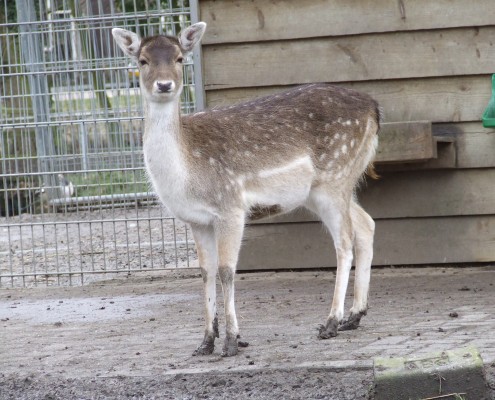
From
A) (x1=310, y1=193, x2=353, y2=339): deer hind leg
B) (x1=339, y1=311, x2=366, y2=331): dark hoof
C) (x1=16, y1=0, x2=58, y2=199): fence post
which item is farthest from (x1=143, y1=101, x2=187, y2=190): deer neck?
(x1=16, y1=0, x2=58, y2=199): fence post

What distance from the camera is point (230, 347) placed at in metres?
5.27

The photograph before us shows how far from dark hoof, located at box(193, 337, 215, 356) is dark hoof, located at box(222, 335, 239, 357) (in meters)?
0.10

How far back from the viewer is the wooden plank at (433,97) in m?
7.67

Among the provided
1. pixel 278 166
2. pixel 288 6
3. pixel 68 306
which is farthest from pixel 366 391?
pixel 288 6

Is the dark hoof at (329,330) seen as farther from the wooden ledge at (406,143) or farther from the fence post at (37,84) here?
the fence post at (37,84)

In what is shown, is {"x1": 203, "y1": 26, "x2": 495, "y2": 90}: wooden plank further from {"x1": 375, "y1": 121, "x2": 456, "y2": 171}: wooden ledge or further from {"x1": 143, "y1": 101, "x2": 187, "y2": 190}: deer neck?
{"x1": 143, "y1": 101, "x2": 187, "y2": 190}: deer neck

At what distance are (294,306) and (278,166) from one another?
121cm

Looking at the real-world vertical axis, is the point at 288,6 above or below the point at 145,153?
above

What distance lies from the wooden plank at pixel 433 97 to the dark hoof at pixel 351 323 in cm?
228

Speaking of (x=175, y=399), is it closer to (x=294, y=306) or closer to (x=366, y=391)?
A: (x=366, y=391)

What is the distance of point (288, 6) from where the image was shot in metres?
7.80

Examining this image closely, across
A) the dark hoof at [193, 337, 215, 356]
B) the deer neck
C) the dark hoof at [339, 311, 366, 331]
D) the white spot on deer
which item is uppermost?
the deer neck

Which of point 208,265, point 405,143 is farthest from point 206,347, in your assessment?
point 405,143

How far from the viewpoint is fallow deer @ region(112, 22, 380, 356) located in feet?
18.0
